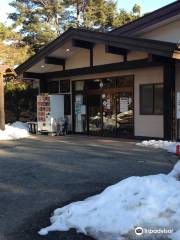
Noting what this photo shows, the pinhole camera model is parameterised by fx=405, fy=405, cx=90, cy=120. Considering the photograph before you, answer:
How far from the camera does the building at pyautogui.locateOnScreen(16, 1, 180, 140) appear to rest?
14742 millimetres

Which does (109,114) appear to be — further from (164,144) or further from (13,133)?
(164,144)

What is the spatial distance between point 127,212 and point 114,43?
10806 millimetres

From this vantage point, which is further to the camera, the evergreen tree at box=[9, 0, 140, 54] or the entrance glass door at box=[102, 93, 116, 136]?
the evergreen tree at box=[9, 0, 140, 54]

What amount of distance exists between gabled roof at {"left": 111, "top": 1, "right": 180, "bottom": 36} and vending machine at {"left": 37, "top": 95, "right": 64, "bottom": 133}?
4.54 m

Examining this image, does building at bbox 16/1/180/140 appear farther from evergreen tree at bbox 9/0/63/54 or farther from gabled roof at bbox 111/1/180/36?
evergreen tree at bbox 9/0/63/54

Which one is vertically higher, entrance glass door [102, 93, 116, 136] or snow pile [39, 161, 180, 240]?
entrance glass door [102, 93, 116, 136]

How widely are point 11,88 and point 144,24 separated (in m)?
10.1

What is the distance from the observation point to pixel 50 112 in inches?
758

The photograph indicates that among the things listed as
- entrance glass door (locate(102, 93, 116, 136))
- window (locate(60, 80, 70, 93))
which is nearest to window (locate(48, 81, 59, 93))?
window (locate(60, 80, 70, 93))

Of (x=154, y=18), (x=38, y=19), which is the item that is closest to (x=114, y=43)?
(x=154, y=18)

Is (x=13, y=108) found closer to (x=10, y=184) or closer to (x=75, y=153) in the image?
(x=75, y=153)

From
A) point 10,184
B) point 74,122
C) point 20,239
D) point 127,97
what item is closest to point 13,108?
point 74,122

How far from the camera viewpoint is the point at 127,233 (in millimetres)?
4836

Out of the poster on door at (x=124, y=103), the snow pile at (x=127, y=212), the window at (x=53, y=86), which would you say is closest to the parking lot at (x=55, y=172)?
the snow pile at (x=127, y=212)
